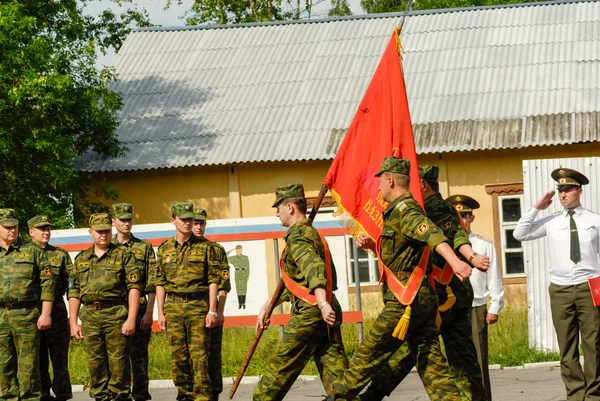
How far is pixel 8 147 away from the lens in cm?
1873

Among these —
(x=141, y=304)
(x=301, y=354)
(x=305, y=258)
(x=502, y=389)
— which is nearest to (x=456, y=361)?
(x=301, y=354)

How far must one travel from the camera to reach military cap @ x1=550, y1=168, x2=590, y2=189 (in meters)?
10.2

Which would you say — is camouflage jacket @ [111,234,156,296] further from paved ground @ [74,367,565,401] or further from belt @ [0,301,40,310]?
paved ground @ [74,367,565,401]

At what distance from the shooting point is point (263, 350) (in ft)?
50.0

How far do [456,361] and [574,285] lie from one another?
6.20ft

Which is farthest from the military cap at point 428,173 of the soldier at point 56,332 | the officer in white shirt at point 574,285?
the soldier at point 56,332

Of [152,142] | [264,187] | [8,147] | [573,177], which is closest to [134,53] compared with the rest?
[152,142]

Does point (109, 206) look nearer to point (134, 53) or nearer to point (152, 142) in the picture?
point (152, 142)

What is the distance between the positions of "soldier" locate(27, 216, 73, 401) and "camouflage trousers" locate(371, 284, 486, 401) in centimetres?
463

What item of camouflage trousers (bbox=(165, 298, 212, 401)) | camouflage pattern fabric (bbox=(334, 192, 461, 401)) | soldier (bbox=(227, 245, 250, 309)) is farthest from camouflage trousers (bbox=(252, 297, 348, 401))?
soldier (bbox=(227, 245, 250, 309))

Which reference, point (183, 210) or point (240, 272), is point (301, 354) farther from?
point (240, 272)

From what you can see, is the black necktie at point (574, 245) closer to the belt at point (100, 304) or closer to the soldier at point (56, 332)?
the belt at point (100, 304)

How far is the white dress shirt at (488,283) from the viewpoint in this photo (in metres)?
10.6

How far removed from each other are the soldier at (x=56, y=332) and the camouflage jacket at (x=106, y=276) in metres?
0.77
